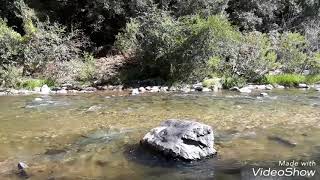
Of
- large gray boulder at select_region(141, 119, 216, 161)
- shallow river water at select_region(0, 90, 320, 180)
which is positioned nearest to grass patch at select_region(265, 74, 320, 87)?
shallow river water at select_region(0, 90, 320, 180)

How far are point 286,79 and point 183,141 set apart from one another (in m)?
12.4

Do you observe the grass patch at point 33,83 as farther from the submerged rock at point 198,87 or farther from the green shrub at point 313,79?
the green shrub at point 313,79

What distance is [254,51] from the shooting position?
19750mm

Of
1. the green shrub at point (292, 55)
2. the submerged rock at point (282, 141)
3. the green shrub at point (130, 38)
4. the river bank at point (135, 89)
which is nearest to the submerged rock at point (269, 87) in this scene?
the river bank at point (135, 89)

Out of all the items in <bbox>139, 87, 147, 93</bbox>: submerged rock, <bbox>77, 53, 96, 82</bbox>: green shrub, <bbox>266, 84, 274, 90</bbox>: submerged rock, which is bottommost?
<bbox>139, 87, 147, 93</bbox>: submerged rock

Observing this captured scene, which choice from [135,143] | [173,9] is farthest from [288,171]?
[173,9]

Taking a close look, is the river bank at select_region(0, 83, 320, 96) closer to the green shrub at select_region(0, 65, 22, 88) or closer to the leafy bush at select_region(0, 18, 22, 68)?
the green shrub at select_region(0, 65, 22, 88)

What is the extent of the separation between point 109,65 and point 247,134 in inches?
476

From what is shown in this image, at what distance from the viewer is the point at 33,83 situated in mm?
18328

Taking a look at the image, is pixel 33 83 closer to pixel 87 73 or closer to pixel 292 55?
pixel 87 73

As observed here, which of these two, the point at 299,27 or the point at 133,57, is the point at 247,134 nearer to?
the point at 133,57

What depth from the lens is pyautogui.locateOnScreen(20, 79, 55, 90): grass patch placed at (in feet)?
59.7

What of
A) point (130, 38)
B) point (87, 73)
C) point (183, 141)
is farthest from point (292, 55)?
point (183, 141)

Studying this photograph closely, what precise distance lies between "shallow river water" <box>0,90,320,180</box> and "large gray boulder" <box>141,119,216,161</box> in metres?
0.18
